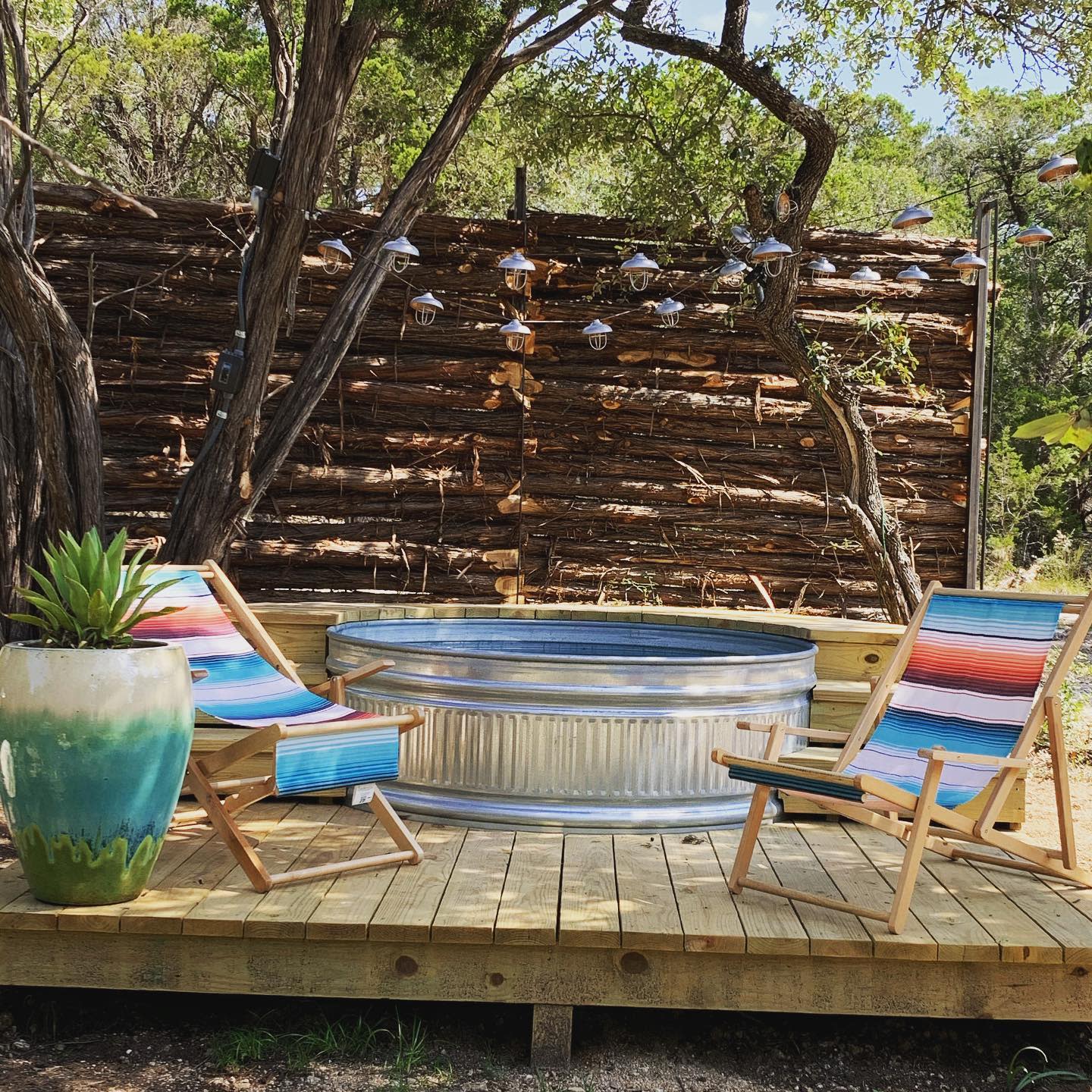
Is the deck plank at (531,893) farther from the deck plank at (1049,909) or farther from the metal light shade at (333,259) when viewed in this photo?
the metal light shade at (333,259)

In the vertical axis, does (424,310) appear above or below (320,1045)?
above

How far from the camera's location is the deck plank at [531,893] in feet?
9.04

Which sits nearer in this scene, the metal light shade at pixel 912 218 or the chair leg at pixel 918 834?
the chair leg at pixel 918 834

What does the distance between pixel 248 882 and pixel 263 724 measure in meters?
0.44

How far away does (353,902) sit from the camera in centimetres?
294

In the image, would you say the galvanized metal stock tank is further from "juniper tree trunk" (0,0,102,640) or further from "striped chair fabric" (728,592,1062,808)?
Result: "juniper tree trunk" (0,0,102,640)

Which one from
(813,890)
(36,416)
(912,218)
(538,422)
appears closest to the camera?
(813,890)

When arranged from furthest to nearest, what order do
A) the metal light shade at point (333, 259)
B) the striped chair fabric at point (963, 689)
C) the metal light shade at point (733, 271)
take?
the metal light shade at point (333, 259), the metal light shade at point (733, 271), the striped chair fabric at point (963, 689)

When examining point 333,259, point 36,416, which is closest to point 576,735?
point 36,416

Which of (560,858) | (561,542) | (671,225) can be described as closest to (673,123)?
(671,225)

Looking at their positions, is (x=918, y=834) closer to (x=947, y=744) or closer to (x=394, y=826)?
(x=947, y=744)

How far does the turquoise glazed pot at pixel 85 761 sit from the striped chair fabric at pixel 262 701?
35cm

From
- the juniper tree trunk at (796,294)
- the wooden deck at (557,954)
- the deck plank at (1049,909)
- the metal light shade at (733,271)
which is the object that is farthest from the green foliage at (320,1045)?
the juniper tree trunk at (796,294)

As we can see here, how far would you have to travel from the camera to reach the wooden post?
9.09 ft
